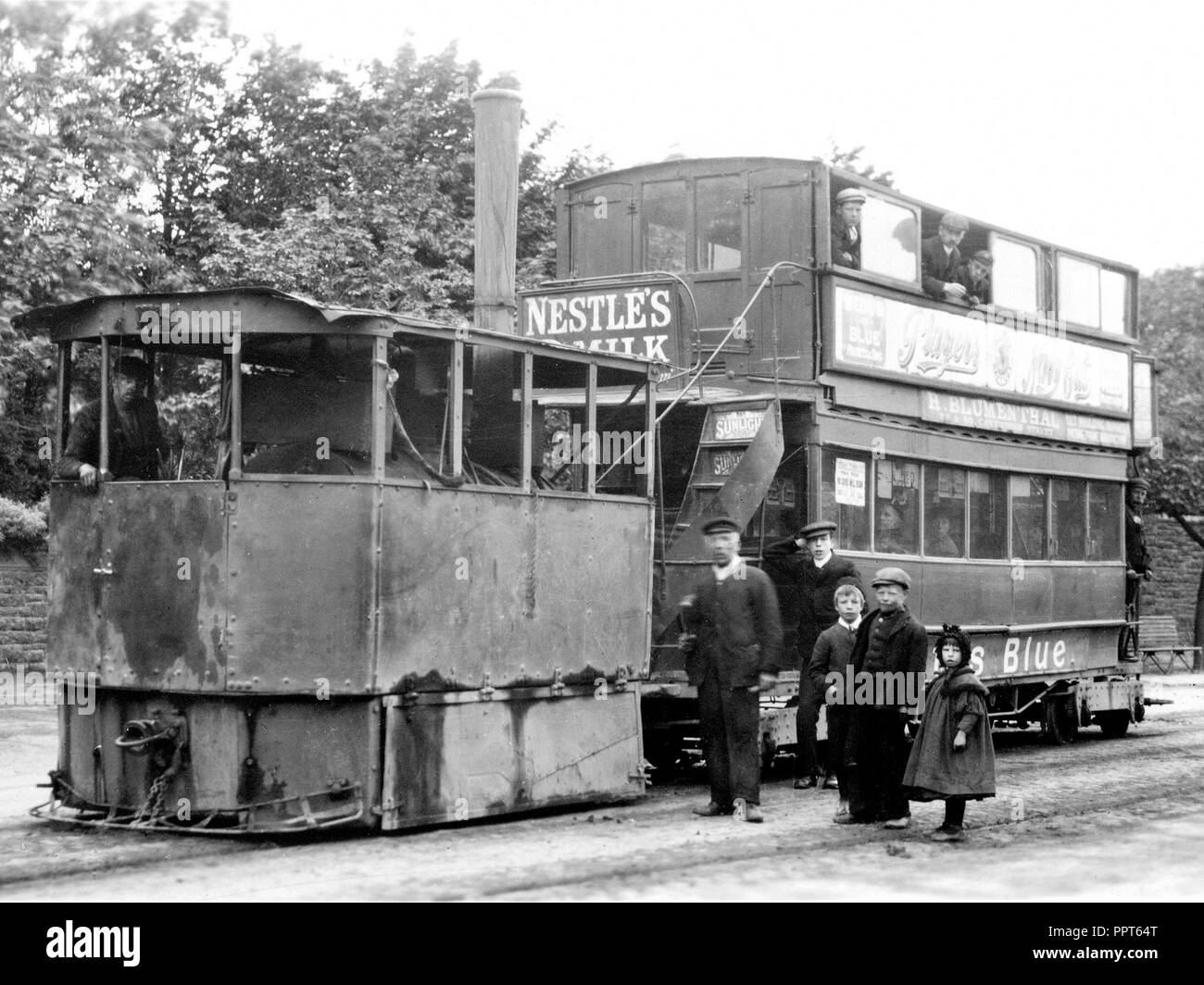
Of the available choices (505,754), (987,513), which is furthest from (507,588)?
(987,513)

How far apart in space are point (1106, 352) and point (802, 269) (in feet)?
19.7

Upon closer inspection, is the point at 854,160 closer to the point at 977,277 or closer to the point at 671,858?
the point at 977,277

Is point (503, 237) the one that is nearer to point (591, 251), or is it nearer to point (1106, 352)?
point (591, 251)

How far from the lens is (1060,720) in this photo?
719 inches

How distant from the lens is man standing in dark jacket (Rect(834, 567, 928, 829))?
1108 centimetres

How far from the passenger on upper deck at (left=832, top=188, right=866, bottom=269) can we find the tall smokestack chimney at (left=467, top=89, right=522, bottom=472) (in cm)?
302

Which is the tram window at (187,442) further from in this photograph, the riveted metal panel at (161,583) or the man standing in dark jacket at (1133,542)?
the man standing in dark jacket at (1133,542)

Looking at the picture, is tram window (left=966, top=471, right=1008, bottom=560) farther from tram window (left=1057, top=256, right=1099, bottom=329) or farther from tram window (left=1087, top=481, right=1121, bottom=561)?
tram window (left=1057, top=256, right=1099, bottom=329)

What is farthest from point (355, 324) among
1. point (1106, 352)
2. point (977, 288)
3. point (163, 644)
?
point (1106, 352)

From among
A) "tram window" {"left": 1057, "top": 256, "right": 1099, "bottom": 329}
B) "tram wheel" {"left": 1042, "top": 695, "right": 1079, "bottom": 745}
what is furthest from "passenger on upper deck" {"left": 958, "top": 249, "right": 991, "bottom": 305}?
"tram wheel" {"left": 1042, "top": 695, "right": 1079, "bottom": 745}

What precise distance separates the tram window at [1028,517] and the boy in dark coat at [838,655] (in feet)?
17.7

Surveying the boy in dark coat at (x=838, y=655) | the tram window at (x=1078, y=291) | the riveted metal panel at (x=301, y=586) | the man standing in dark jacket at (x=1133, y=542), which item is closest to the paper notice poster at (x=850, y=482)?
the boy in dark coat at (x=838, y=655)

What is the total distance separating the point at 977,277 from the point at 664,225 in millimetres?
3453

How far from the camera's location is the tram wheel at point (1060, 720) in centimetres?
1807
